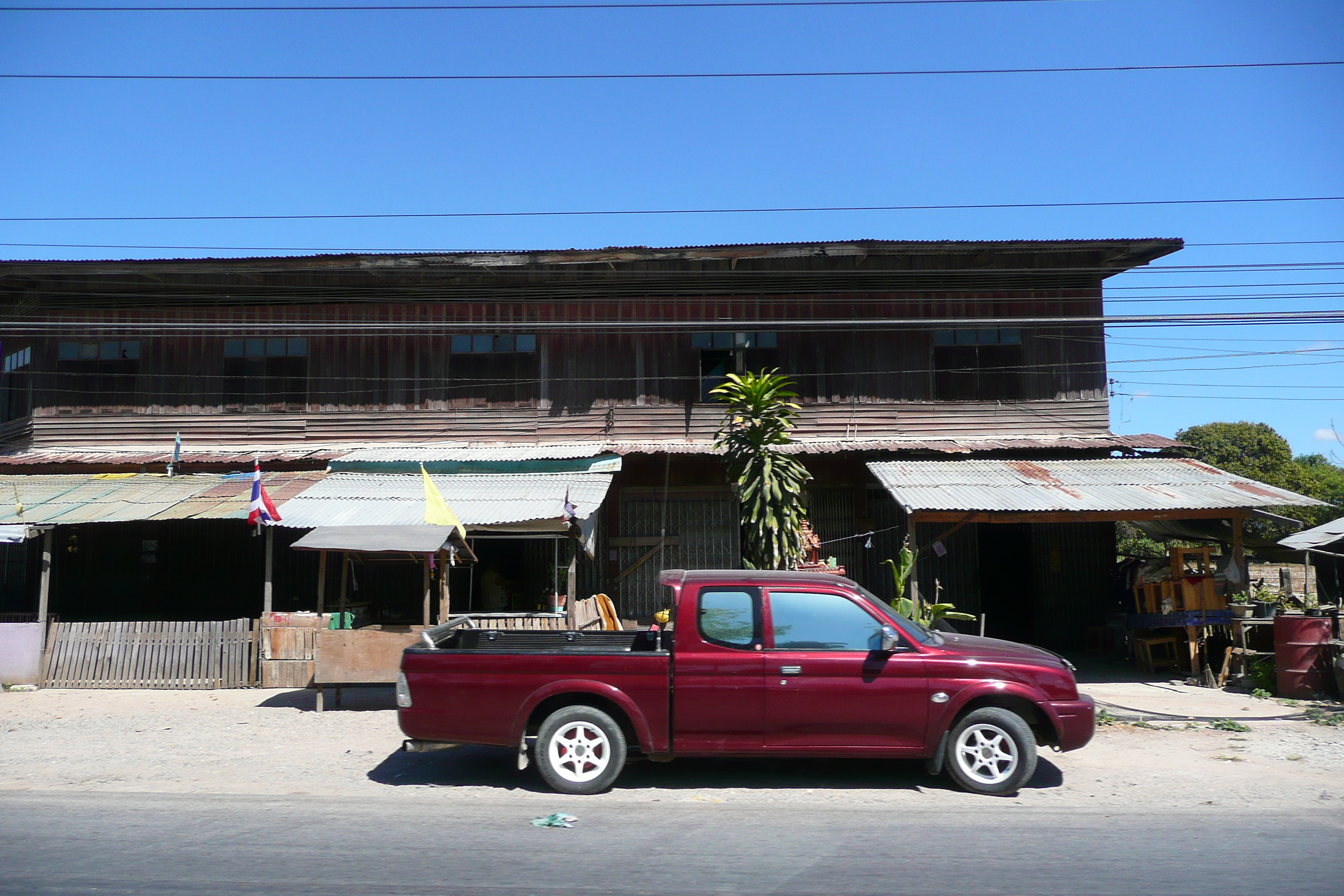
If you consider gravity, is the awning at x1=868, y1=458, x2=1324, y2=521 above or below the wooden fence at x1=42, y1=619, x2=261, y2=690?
above

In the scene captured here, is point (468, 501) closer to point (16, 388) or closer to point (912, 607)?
point (912, 607)

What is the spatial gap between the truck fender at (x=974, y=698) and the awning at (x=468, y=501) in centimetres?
642

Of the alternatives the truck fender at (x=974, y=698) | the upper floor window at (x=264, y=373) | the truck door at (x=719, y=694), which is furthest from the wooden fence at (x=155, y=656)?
the truck fender at (x=974, y=698)

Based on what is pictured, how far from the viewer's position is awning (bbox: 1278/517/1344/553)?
491 inches

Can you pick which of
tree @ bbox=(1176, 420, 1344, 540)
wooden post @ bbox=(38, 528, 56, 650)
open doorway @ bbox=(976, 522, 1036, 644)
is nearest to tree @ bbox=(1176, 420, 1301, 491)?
tree @ bbox=(1176, 420, 1344, 540)

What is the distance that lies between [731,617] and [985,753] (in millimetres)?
2264

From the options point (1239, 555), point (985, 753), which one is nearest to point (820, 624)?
point (985, 753)

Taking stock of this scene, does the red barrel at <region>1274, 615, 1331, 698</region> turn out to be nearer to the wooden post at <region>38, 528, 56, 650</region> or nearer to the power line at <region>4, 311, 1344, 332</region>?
the power line at <region>4, 311, 1344, 332</region>

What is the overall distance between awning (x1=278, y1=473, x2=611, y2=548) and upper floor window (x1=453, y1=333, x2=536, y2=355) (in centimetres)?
280

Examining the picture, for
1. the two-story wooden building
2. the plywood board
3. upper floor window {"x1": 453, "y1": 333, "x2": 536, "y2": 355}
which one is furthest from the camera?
upper floor window {"x1": 453, "y1": 333, "x2": 536, "y2": 355}

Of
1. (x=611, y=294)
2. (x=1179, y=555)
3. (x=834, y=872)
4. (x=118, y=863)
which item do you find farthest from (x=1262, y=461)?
(x=118, y=863)

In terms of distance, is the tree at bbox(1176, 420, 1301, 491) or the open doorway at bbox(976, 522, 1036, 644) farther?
the tree at bbox(1176, 420, 1301, 491)

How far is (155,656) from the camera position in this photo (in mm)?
12734

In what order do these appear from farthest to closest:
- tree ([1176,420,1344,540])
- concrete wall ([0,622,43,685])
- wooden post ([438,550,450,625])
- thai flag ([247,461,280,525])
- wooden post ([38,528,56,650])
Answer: tree ([1176,420,1344,540])
wooden post ([38,528,56,650])
concrete wall ([0,622,43,685])
thai flag ([247,461,280,525])
wooden post ([438,550,450,625])
